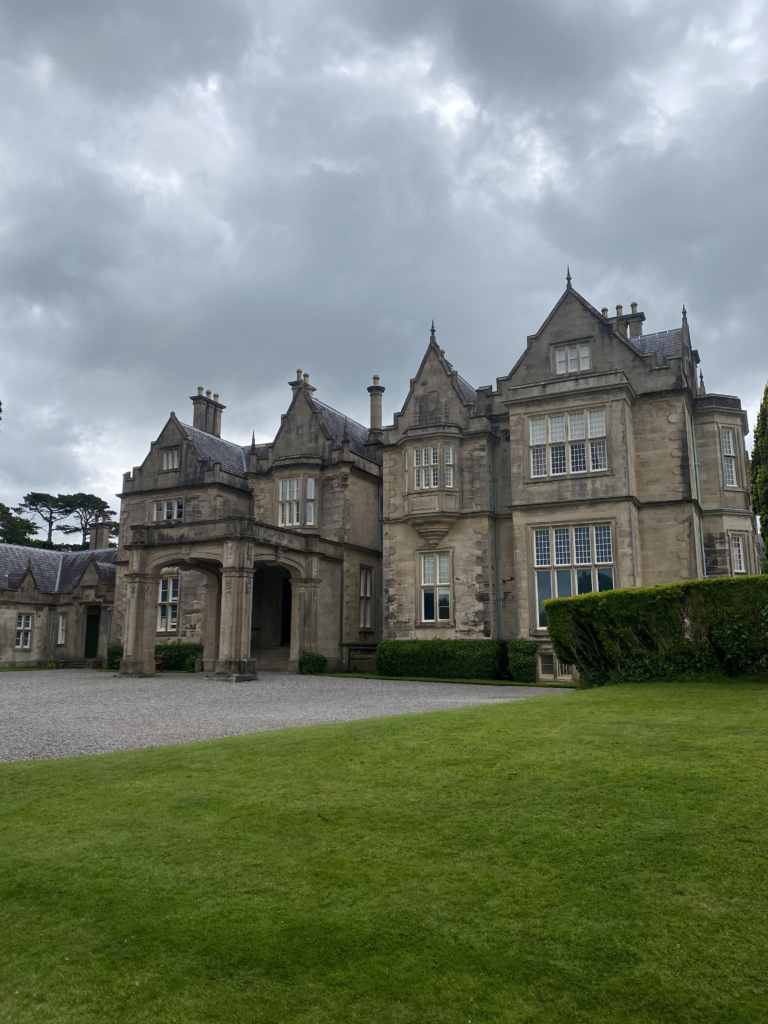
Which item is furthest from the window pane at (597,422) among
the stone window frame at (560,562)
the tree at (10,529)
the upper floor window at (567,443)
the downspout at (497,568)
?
the tree at (10,529)

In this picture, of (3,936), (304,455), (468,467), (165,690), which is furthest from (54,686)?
(3,936)

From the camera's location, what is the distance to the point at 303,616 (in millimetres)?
30266

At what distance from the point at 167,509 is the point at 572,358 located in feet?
67.9

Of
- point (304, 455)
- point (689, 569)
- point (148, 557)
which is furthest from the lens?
point (304, 455)

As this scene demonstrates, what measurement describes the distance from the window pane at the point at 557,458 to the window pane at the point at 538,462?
0.27 meters

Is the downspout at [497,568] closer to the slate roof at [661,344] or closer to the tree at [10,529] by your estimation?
the slate roof at [661,344]

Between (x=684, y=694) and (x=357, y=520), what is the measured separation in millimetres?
23455

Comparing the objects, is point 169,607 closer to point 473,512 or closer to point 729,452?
point 473,512

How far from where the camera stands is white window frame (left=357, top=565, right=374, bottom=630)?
33969 mm

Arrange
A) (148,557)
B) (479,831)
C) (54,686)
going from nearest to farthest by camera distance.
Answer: (479,831) → (54,686) → (148,557)

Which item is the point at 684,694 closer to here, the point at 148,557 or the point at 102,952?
the point at 102,952

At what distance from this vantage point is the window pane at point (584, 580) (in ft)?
86.6

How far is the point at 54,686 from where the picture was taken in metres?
23.8

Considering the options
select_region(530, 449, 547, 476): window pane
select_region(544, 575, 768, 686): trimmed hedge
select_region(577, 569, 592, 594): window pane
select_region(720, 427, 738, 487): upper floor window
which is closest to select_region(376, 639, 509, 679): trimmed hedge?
select_region(577, 569, 592, 594): window pane
